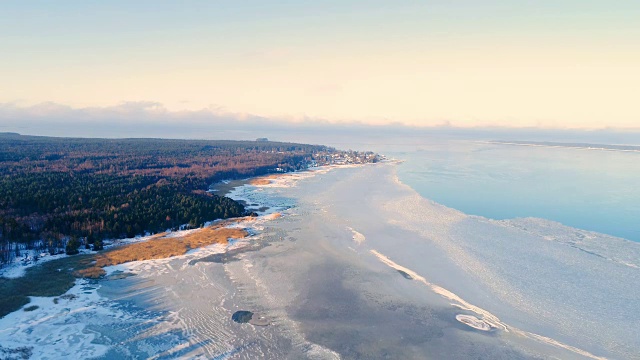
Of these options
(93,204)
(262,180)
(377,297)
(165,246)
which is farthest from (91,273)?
(262,180)

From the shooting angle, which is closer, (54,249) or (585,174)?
(54,249)

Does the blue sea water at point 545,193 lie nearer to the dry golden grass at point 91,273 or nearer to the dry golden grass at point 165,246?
the dry golden grass at point 165,246

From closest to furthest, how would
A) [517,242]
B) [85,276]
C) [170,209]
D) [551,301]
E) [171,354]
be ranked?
[171,354], [551,301], [85,276], [517,242], [170,209]

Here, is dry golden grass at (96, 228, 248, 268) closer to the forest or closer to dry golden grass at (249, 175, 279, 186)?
the forest

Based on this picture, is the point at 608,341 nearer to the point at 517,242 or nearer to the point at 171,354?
the point at 517,242

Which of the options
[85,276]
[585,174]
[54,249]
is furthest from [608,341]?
[585,174]

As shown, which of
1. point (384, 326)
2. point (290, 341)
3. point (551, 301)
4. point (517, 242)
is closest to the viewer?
point (290, 341)
